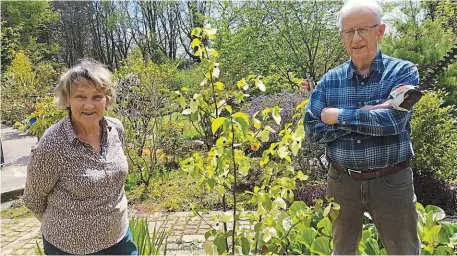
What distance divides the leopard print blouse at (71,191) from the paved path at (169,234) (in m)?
1.51

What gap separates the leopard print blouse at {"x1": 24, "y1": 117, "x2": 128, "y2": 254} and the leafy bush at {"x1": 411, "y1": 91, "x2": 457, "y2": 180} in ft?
11.0

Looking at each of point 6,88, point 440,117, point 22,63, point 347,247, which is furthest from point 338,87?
point 6,88

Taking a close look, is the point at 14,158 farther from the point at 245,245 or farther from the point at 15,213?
the point at 245,245

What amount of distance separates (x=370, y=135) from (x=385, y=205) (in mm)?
321

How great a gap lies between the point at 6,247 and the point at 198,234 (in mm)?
1821

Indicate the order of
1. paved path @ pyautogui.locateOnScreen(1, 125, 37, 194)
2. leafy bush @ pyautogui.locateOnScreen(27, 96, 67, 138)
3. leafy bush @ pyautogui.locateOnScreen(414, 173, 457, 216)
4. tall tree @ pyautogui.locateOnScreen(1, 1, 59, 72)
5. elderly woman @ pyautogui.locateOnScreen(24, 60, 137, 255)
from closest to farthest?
elderly woman @ pyautogui.locateOnScreen(24, 60, 137, 255) → leafy bush @ pyautogui.locateOnScreen(414, 173, 457, 216) → leafy bush @ pyautogui.locateOnScreen(27, 96, 67, 138) → paved path @ pyautogui.locateOnScreen(1, 125, 37, 194) → tall tree @ pyautogui.locateOnScreen(1, 1, 59, 72)

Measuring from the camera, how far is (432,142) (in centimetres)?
417

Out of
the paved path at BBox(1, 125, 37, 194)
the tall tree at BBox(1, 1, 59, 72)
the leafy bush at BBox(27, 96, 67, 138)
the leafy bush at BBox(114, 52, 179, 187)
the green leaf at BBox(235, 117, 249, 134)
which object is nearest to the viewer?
the green leaf at BBox(235, 117, 249, 134)

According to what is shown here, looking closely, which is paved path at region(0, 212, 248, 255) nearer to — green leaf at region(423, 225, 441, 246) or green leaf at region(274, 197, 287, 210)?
green leaf at region(423, 225, 441, 246)

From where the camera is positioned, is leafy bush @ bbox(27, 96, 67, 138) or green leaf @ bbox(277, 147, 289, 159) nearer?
green leaf @ bbox(277, 147, 289, 159)

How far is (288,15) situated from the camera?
37.6 feet

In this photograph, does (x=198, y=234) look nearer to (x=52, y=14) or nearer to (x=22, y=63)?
(x=22, y=63)

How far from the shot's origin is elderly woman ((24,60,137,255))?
1762 mm

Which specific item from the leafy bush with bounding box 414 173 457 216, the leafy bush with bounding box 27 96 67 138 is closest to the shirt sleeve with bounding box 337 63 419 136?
the leafy bush with bounding box 414 173 457 216
